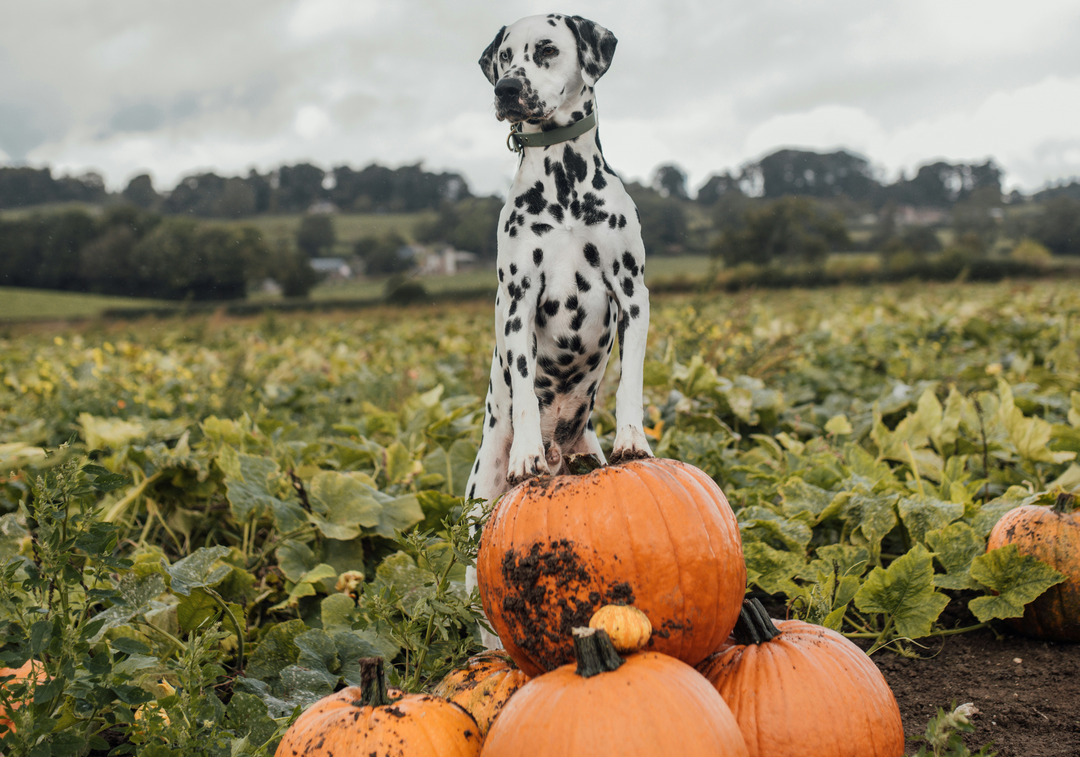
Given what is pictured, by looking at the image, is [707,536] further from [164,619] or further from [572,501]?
[164,619]

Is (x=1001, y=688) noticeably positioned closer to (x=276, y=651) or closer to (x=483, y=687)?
(x=483, y=687)

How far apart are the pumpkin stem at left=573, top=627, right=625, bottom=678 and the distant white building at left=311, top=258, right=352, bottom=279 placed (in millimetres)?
31997

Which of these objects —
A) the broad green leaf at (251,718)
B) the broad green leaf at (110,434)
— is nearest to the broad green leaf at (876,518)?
the broad green leaf at (251,718)

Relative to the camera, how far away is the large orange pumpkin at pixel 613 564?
1.55 m

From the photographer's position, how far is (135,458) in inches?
143

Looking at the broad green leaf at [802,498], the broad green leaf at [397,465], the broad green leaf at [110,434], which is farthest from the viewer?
the broad green leaf at [397,465]

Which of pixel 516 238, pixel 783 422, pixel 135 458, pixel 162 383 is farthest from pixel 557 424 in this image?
pixel 162 383

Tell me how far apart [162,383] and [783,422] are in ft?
19.0

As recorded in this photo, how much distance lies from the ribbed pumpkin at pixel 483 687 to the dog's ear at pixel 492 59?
181 cm

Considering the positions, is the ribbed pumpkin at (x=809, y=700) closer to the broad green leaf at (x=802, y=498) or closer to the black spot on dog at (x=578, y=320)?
the black spot on dog at (x=578, y=320)

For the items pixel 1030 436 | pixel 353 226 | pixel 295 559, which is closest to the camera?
pixel 295 559

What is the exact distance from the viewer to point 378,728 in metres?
1.39

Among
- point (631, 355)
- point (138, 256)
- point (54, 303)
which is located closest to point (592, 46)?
point (631, 355)

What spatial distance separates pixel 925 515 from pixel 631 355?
5.29ft
